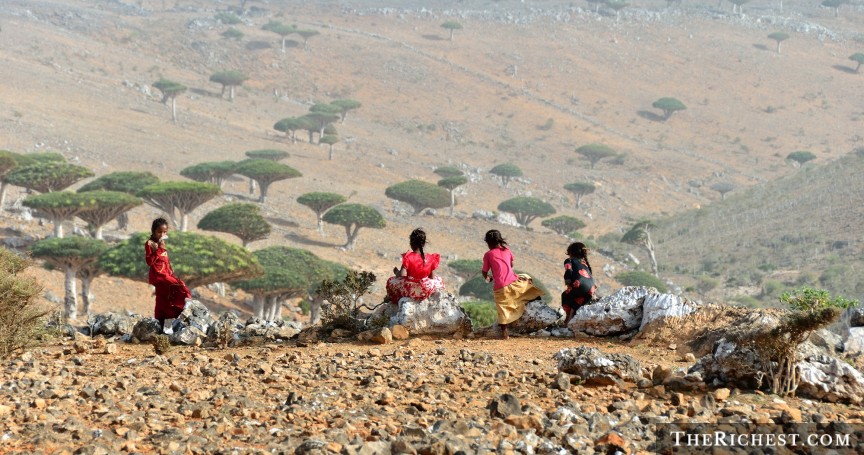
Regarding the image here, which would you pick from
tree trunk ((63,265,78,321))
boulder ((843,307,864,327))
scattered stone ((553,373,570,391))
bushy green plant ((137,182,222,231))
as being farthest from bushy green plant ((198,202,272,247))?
scattered stone ((553,373,570,391))

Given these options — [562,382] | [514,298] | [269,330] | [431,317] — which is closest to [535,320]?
[514,298]

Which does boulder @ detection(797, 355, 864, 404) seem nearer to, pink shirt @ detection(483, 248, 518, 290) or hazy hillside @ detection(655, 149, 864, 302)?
pink shirt @ detection(483, 248, 518, 290)

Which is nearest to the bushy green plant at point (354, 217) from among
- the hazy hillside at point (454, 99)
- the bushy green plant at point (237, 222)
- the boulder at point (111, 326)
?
the hazy hillside at point (454, 99)

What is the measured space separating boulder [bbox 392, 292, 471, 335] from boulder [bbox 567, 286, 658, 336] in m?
1.45

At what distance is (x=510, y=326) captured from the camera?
38.3ft

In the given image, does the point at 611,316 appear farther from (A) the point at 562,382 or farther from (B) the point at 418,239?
(A) the point at 562,382

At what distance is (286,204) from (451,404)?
4791 centimetres

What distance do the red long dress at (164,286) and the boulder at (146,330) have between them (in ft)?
0.72

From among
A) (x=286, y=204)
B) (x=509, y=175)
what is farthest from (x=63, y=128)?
(x=509, y=175)

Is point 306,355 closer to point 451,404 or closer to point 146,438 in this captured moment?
point 451,404

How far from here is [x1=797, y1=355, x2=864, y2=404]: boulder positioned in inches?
300

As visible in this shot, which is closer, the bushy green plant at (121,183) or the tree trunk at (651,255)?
the bushy green plant at (121,183)

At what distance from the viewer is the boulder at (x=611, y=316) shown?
436 inches

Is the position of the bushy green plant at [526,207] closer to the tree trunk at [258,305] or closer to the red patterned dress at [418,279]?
the tree trunk at [258,305]
